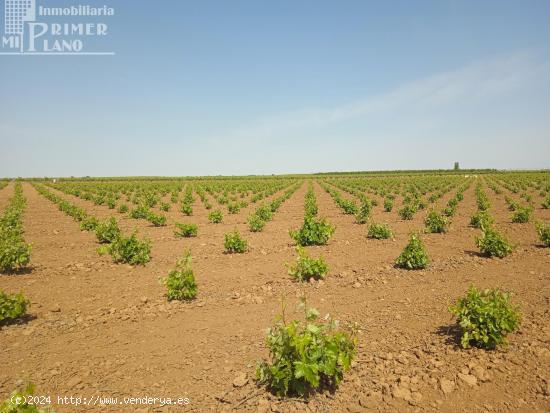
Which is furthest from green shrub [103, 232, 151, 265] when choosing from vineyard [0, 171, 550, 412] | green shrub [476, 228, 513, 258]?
green shrub [476, 228, 513, 258]

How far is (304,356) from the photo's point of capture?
14.2 ft

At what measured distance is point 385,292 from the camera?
27.6 ft

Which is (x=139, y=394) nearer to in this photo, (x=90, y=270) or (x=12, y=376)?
(x=12, y=376)

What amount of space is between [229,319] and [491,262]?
8038 millimetres

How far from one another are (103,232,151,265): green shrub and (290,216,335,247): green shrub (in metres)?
5.10

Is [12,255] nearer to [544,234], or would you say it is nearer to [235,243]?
[235,243]

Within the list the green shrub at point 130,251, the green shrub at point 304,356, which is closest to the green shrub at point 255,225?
the green shrub at point 130,251

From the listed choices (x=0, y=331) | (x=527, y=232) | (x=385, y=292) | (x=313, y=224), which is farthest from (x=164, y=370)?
(x=527, y=232)

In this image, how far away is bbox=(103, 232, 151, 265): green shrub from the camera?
11312mm

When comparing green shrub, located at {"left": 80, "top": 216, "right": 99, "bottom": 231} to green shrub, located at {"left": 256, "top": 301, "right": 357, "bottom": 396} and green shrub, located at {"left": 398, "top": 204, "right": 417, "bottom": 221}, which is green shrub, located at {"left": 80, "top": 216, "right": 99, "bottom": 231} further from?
green shrub, located at {"left": 398, "top": 204, "right": 417, "bottom": 221}

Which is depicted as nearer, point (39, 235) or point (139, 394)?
point (139, 394)

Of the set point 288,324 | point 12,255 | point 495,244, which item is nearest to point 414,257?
point 495,244

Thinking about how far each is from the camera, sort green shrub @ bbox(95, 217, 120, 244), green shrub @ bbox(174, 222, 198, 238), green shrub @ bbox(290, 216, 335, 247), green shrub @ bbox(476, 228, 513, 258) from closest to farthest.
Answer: green shrub @ bbox(476, 228, 513, 258) < green shrub @ bbox(290, 216, 335, 247) < green shrub @ bbox(95, 217, 120, 244) < green shrub @ bbox(174, 222, 198, 238)

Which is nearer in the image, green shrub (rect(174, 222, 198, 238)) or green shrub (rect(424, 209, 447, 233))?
green shrub (rect(424, 209, 447, 233))
